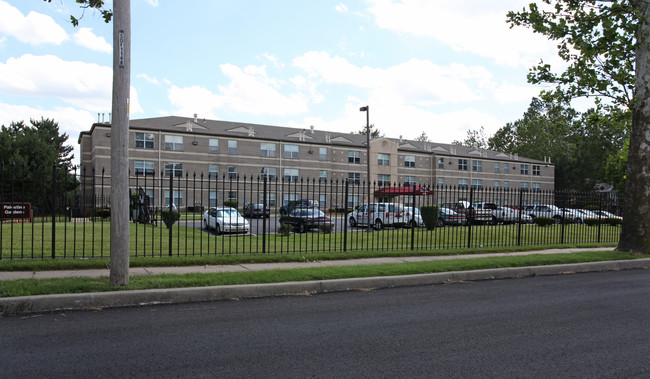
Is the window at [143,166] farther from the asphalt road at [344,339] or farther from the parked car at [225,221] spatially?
the asphalt road at [344,339]

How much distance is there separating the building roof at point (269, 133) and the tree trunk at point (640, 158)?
38.1 metres

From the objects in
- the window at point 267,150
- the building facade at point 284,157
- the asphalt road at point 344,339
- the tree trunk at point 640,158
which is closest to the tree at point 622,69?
the tree trunk at point 640,158

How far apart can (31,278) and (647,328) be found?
918 centimetres

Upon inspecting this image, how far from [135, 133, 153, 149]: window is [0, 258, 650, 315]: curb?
3904cm

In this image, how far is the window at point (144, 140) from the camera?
42188 millimetres

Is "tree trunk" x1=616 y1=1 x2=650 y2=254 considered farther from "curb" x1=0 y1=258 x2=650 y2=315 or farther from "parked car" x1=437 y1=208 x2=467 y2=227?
"curb" x1=0 y1=258 x2=650 y2=315

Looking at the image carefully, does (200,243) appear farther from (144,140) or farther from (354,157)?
(354,157)

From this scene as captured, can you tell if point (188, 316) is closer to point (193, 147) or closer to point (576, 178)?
point (193, 147)

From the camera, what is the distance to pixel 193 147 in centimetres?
4459

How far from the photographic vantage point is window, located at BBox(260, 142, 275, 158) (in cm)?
4791

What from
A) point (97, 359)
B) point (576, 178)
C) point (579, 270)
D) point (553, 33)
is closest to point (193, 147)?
point (553, 33)

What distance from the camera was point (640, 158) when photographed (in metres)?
13.3

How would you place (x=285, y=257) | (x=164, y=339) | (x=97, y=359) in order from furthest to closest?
(x=285, y=257) → (x=164, y=339) → (x=97, y=359)

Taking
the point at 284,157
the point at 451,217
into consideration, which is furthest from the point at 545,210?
the point at 284,157
